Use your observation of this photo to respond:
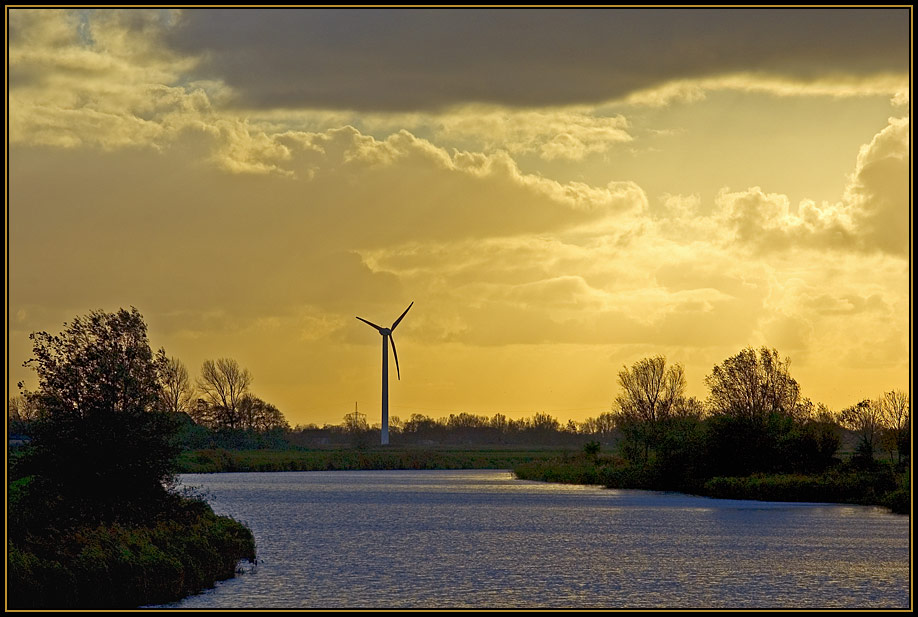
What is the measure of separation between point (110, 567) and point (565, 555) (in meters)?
23.1

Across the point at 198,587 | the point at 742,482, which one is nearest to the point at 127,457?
the point at 198,587

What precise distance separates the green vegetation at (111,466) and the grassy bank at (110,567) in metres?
0.06

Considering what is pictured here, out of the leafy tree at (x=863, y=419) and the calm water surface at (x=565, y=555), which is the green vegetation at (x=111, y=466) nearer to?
the calm water surface at (x=565, y=555)

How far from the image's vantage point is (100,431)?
36000 millimetres

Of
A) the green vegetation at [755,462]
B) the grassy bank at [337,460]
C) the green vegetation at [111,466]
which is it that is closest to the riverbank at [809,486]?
the green vegetation at [755,462]

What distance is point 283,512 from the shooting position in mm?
73688

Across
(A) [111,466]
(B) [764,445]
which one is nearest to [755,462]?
(B) [764,445]

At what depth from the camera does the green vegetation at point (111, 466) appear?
33344 mm

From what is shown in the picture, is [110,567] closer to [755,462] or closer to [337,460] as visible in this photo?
[755,462]

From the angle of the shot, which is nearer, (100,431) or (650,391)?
(100,431)

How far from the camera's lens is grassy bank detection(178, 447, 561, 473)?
16200cm

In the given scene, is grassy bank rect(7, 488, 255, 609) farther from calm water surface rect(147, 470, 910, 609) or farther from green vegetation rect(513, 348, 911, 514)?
green vegetation rect(513, 348, 911, 514)

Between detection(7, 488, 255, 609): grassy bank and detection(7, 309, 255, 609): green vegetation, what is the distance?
6cm

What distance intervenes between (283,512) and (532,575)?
34546 millimetres
